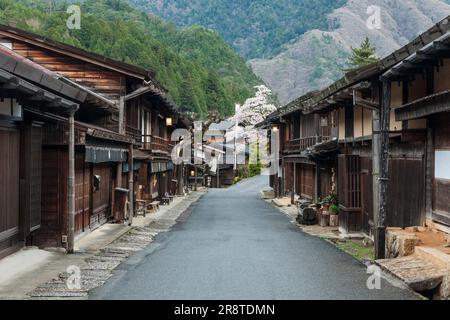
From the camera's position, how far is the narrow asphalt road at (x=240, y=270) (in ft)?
36.3

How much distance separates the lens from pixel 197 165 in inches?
2913

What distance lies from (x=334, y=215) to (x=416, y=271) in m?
13.7

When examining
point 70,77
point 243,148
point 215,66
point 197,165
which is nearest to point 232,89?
point 215,66

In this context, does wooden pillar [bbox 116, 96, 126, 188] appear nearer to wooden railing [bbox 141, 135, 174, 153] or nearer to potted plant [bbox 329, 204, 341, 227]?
wooden railing [bbox 141, 135, 174, 153]

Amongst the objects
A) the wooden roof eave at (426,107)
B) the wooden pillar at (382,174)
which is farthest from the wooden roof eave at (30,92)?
the wooden roof eave at (426,107)

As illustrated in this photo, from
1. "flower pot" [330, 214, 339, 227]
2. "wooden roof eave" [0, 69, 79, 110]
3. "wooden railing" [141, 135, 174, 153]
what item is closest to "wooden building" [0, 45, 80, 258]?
"wooden roof eave" [0, 69, 79, 110]

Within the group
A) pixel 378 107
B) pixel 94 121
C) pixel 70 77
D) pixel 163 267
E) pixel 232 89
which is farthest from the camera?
pixel 232 89

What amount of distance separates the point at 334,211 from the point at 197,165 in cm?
4963

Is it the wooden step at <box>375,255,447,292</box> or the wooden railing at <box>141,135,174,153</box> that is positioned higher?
the wooden railing at <box>141,135,174,153</box>

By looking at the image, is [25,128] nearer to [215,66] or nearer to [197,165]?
[197,165]

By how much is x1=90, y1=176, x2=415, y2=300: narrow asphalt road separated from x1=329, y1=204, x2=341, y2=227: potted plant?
2158mm

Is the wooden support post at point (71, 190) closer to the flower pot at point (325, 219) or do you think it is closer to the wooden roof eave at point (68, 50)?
the wooden roof eave at point (68, 50)

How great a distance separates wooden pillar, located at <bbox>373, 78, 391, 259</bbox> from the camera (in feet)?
48.8

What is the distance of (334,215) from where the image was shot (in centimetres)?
2536
